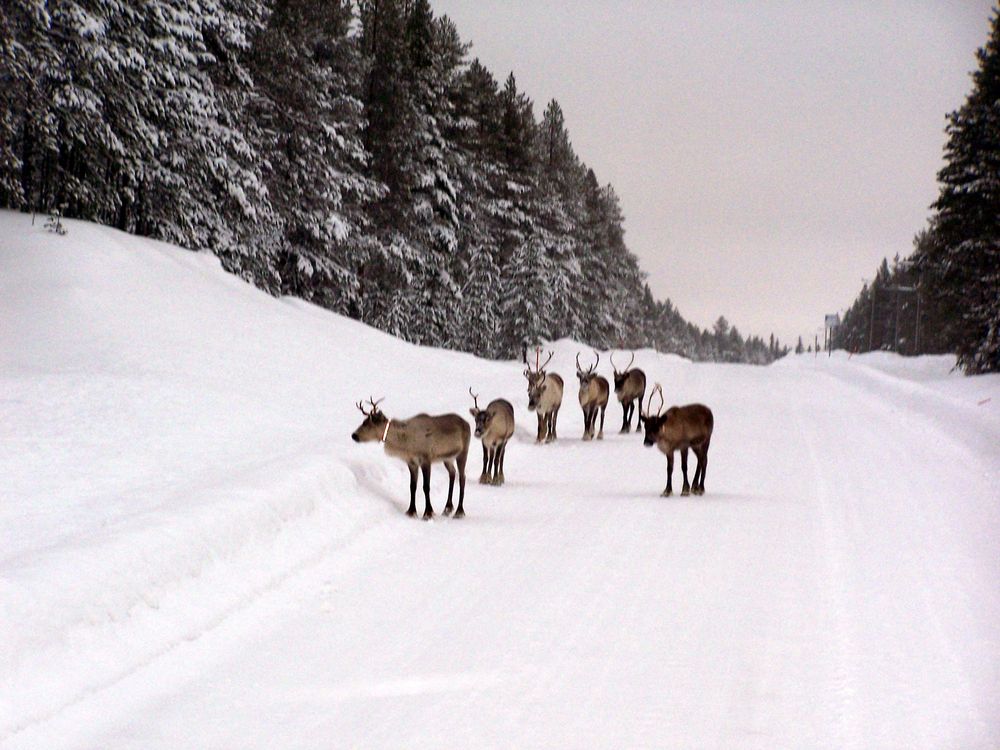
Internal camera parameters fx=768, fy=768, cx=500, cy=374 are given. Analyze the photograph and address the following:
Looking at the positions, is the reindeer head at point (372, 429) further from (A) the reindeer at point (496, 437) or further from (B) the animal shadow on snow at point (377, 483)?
(A) the reindeer at point (496, 437)

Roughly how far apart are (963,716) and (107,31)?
2270 cm

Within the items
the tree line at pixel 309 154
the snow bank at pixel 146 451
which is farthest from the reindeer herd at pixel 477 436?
the tree line at pixel 309 154

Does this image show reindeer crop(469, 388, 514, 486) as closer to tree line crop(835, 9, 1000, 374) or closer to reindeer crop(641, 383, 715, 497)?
reindeer crop(641, 383, 715, 497)

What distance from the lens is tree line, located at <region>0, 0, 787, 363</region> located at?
62.0 feet

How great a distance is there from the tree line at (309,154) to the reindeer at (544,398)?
12.2m

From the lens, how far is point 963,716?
4.48m

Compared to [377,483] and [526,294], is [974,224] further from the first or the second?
[377,483]

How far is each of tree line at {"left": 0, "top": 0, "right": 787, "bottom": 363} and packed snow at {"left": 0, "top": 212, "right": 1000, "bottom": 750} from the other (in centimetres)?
721

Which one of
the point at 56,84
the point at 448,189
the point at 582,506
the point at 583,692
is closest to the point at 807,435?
the point at 582,506

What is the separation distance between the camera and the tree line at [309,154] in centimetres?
1889

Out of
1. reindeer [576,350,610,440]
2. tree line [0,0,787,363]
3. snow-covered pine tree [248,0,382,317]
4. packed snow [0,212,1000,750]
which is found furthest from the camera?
snow-covered pine tree [248,0,382,317]

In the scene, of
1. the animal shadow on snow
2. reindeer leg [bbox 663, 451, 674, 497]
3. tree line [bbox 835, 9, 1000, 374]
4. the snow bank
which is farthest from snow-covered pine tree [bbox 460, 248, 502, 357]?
the animal shadow on snow

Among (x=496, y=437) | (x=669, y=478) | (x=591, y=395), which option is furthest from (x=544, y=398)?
(x=669, y=478)

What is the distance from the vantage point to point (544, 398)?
49.8ft
